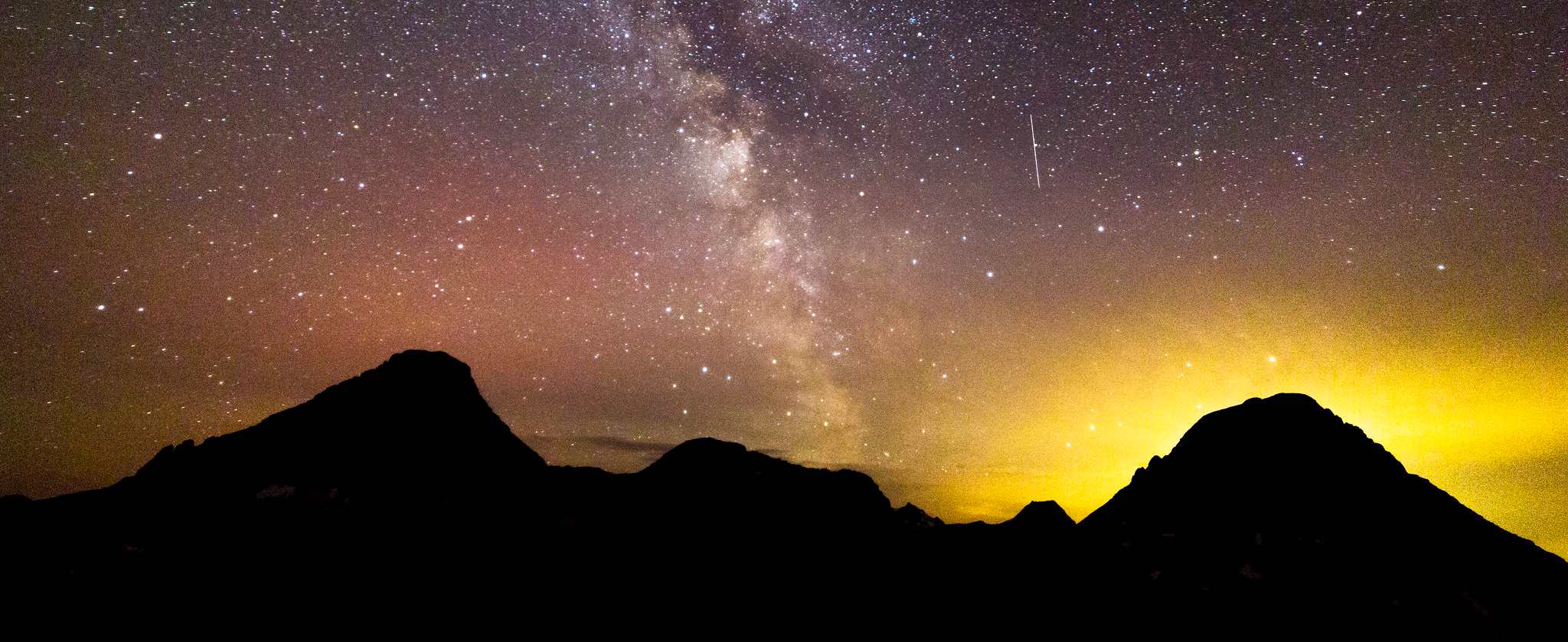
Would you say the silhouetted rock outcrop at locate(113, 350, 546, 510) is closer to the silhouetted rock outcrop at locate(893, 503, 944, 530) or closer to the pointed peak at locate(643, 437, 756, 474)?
the pointed peak at locate(643, 437, 756, 474)

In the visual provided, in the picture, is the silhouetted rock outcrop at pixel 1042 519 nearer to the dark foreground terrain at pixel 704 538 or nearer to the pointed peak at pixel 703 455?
the dark foreground terrain at pixel 704 538

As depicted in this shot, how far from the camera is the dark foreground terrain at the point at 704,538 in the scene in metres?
19.2

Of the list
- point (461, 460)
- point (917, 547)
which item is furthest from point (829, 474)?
point (461, 460)

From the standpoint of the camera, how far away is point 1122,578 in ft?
85.7

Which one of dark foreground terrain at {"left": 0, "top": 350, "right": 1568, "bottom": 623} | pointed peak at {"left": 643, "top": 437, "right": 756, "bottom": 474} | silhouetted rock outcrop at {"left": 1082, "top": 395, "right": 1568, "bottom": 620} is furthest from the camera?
pointed peak at {"left": 643, "top": 437, "right": 756, "bottom": 474}

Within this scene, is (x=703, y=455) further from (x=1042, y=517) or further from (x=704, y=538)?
(x=1042, y=517)

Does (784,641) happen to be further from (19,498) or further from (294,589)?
(19,498)

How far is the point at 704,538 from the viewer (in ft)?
80.3

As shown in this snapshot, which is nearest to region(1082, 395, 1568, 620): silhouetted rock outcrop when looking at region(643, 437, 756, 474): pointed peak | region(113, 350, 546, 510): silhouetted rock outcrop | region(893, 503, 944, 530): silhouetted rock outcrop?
region(893, 503, 944, 530): silhouetted rock outcrop

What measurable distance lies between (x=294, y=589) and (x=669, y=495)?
13268 mm

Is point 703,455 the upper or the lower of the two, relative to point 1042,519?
upper

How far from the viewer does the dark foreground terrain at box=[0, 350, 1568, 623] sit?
19.2 metres

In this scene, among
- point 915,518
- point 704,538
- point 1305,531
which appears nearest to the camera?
point 704,538

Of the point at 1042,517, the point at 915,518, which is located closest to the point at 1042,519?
the point at 1042,517
